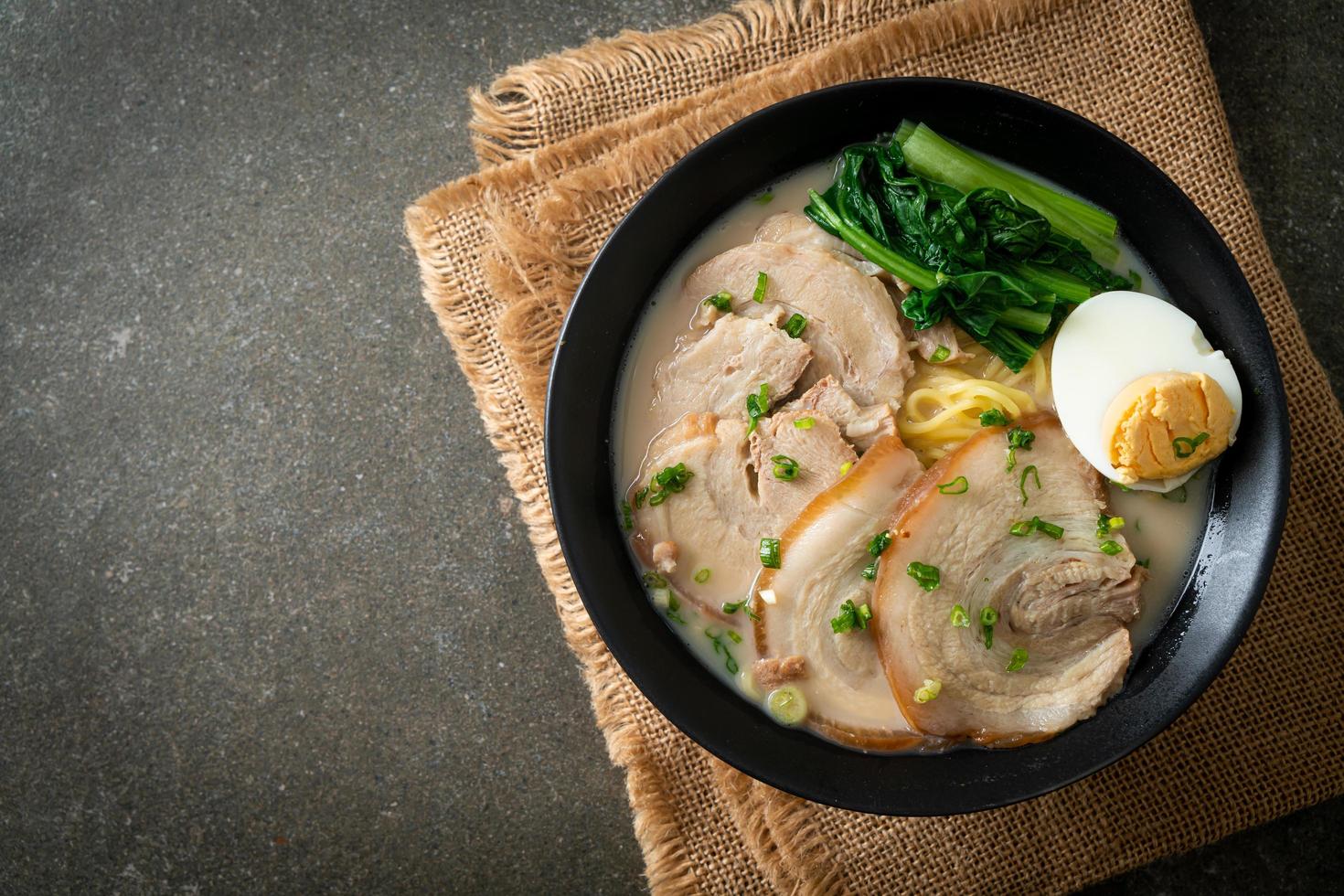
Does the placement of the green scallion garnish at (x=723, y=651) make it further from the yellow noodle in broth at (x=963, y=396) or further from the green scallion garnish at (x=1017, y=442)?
the green scallion garnish at (x=1017, y=442)

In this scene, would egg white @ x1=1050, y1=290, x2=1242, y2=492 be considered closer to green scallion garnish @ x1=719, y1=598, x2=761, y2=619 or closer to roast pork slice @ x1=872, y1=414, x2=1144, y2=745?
roast pork slice @ x1=872, y1=414, x2=1144, y2=745

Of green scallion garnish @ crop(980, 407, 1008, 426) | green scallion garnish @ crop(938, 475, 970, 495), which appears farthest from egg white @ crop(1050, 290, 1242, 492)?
green scallion garnish @ crop(938, 475, 970, 495)

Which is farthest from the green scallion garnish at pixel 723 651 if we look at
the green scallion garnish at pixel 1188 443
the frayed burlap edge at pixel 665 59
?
the frayed burlap edge at pixel 665 59

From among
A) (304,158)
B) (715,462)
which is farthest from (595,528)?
(304,158)

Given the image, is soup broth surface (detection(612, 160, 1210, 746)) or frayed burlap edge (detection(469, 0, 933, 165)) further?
frayed burlap edge (detection(469, 0, 933, 165))

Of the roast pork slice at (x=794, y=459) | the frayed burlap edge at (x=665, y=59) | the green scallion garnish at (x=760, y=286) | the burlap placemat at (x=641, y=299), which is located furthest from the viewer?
the frayed burlap edge at (x=665, y=59)
